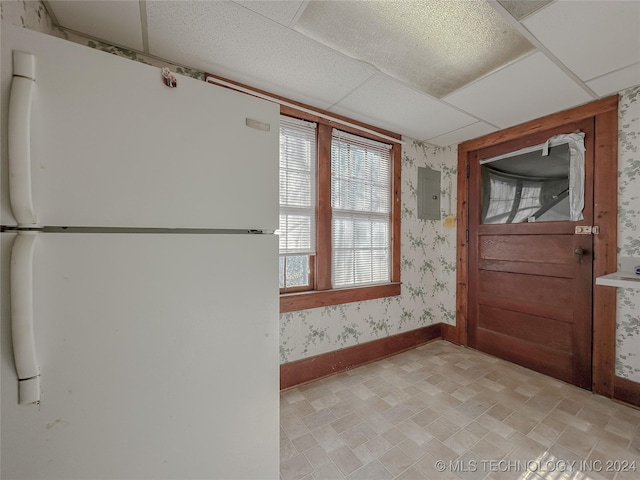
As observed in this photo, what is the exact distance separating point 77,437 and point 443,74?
2.60m

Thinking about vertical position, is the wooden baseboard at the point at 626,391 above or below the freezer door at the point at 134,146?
below

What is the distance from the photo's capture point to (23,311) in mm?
635

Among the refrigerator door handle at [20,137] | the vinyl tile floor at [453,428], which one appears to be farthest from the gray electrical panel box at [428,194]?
the refrigerator door handle at [20,137]

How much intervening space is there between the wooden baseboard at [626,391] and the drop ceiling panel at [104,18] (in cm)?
378

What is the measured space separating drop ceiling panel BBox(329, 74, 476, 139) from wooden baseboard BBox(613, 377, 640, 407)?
2.31 metres

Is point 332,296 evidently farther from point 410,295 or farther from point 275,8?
point 275,8

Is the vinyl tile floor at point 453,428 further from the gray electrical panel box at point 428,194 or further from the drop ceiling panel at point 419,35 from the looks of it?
the drop ceiling panel at point 419,35

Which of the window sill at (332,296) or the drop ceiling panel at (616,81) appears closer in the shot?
the drop ceiling panel at (616,81)

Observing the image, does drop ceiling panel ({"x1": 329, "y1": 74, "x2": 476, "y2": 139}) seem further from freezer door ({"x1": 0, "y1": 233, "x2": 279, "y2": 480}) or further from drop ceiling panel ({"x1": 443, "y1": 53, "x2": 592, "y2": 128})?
freezer door ({"x1": 0, "y1": 233, "x2": 279, "y2": 480})

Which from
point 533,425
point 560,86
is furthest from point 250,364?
point 560,86

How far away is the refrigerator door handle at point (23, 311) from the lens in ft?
2.06

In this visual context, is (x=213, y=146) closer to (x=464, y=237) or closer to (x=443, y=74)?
(x=443, y=74)

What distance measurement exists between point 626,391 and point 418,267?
1.72 meters

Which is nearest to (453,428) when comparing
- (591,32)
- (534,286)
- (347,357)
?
(347,357)
